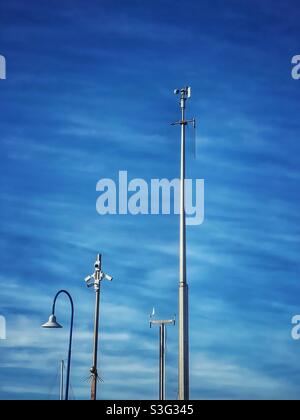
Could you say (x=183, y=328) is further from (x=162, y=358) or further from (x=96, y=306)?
(x=162, y=358)

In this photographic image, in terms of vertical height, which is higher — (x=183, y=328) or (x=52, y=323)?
(x=52, y=323)

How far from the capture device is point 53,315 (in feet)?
91.5

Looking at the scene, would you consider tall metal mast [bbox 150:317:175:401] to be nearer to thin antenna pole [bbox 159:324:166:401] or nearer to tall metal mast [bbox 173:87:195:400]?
thin antenna pole [bbox 159:324:166:401]

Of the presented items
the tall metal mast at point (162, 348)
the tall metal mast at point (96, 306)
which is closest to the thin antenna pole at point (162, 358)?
the tall metal mast at point (162, 348)

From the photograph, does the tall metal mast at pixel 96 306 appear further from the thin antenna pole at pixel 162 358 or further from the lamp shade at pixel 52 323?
the thin antenna pole at pixel 162 358

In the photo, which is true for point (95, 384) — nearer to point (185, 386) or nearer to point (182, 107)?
point (185, 386)

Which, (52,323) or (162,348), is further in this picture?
(162,348)

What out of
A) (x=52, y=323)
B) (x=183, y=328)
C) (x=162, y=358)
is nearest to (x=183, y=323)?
(x=183, y=328)

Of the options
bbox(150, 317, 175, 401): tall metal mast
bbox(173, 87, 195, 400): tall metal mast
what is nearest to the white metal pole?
bbox(173, 87, 195, 400): tall metal mast

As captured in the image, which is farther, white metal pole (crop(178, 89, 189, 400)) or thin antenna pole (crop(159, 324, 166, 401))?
thin antenna pole (crop(159, 324, 166, 401))
